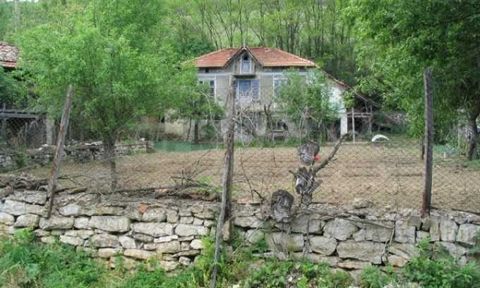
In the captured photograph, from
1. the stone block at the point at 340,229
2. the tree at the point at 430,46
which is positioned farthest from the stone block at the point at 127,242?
the tree at the point at 430,46

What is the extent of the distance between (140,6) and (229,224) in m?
15.2

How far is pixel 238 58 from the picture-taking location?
4141 centimetres

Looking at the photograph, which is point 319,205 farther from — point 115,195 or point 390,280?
point 115,195

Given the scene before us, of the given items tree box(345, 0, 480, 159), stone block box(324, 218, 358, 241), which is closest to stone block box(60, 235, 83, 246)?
stone block box(324, 218, 358, 241)

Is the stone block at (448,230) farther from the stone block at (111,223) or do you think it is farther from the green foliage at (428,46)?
the stone block at (111,223)

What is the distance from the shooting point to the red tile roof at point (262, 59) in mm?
40906

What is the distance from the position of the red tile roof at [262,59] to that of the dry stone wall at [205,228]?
1305 inches

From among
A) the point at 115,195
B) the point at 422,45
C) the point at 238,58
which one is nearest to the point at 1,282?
the point at 115,195

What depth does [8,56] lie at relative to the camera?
2098 cm

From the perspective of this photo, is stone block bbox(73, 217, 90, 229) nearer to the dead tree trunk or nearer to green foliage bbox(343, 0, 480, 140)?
the dead tree trunk

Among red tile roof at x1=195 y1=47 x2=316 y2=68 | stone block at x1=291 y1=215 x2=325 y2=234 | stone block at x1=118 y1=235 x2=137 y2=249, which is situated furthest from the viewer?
red tile roof at x1=195 y1=47 x2=316 y2=68

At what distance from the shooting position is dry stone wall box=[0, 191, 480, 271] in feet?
19.8

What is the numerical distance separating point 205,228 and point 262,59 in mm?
35896

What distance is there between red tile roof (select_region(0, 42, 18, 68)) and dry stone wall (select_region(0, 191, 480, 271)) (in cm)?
1367
